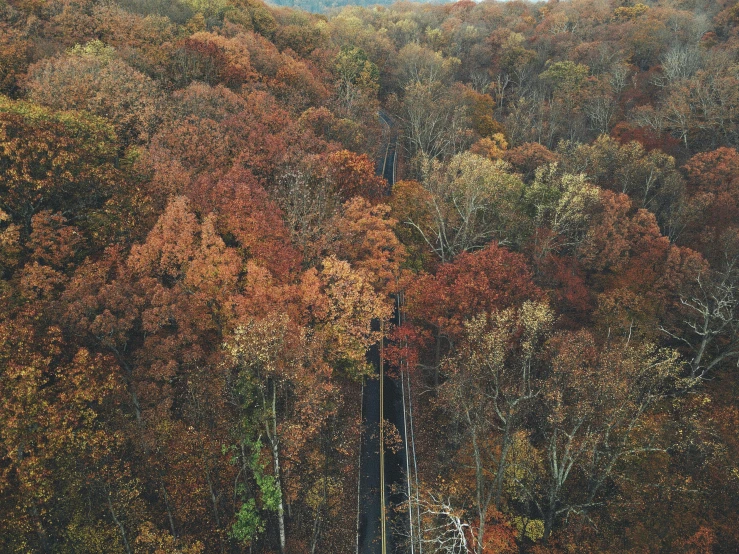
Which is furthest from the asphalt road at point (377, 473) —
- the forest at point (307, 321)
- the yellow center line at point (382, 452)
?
the forest at point (307, 321)

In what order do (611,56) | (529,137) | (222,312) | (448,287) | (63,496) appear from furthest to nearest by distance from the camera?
(611,56) → (529,137) → (448,287) → (222,312) → (63,496)

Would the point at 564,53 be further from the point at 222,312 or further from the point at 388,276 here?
the point at 222,312

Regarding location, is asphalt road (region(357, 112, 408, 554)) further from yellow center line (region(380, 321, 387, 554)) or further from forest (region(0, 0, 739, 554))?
forest (region(0, 0, 739, 554))

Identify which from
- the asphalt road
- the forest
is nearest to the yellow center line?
the asphalt road

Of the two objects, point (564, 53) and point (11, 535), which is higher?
point (564, 53)

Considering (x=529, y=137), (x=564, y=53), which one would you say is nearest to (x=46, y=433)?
(x=529, y=137)

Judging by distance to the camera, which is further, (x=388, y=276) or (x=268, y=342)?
(x=388, y=276)

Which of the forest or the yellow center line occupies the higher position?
the forest

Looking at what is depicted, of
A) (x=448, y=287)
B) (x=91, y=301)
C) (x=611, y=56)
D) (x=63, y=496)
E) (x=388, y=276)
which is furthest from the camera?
(x=611, y=56)
